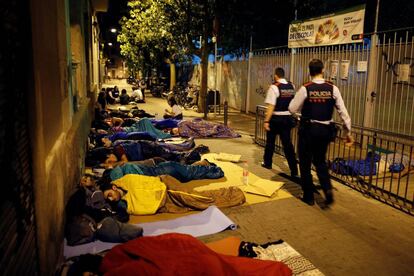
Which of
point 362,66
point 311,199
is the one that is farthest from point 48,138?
point 362,66

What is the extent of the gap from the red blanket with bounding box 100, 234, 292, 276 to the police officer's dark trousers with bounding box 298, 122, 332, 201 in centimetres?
229

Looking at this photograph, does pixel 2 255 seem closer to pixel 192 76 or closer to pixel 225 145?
pixel 225 145

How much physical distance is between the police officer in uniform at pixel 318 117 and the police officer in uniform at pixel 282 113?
4.27 feet

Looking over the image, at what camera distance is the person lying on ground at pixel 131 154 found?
772 cm

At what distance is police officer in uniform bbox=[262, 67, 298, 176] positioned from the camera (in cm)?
701

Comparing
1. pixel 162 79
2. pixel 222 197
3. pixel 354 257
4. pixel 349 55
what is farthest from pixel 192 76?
Result: pixel 354 257

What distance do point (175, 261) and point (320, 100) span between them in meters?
3.30

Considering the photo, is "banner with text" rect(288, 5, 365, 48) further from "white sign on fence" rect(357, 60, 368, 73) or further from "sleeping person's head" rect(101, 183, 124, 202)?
"sleeping person's head" rect(101, 183, 124, 202)

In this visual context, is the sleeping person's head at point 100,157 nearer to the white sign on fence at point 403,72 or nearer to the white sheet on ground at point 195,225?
the white sheet on ground at point 195,225

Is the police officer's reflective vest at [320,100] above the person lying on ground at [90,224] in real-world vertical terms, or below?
above

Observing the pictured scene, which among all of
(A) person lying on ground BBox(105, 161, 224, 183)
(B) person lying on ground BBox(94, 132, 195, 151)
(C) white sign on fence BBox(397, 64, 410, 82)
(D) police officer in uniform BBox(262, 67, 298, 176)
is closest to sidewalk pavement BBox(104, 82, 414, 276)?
(D) police officer in uniform BBox(262, 67, 298, 176)

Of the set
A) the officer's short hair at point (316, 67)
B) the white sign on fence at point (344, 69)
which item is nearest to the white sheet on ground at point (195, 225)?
the officer's short hair at point (316, 67)

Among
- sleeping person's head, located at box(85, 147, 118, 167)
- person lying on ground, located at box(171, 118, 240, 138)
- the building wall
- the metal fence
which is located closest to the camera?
the building wall

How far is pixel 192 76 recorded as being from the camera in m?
29.4
